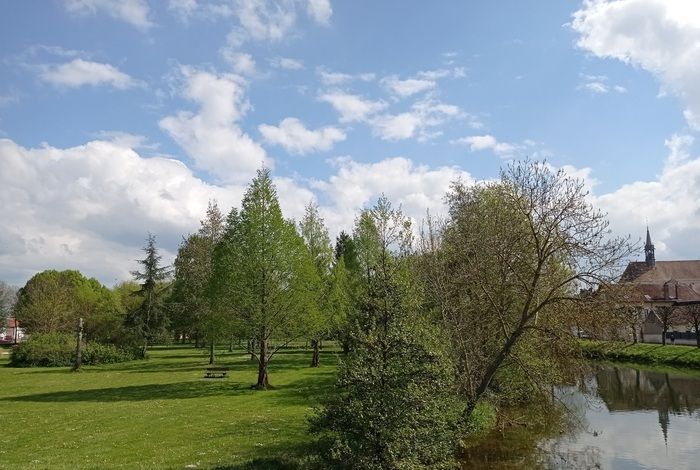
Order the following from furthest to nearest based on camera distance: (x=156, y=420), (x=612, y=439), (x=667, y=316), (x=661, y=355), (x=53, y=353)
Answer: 1. (x=667, y=316)
2. (x=661, y=355)
3. (x=53, y=353)
4. (x=612, y=439)
5. (x=156, y=420)

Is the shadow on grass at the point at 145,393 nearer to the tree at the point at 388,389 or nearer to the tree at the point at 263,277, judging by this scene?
the tree at the point at 263,277

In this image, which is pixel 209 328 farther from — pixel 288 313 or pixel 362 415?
pixel 362 415

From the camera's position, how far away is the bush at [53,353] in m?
52.6

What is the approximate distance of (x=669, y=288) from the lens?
85.9 metres

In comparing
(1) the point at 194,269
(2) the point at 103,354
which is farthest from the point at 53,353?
(1) the point at 194,269

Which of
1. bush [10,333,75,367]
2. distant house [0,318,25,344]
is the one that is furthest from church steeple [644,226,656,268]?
distant house [0,318,25,344]

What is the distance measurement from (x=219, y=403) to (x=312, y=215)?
990 inches

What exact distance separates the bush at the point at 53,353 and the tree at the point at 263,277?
27359 millimetres

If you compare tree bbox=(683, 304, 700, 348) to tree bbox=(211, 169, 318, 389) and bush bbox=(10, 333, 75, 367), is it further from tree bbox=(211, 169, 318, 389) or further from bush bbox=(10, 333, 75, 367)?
bush bbox=(10, 333, 75, 367)

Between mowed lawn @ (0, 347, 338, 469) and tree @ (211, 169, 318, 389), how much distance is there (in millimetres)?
3573

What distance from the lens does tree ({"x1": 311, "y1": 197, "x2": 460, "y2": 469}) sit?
12305mm

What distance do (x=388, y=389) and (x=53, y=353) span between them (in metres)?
51.1

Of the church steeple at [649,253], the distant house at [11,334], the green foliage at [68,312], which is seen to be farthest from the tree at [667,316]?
the distant house at [11,334]

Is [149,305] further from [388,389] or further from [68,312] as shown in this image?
[388,389]
